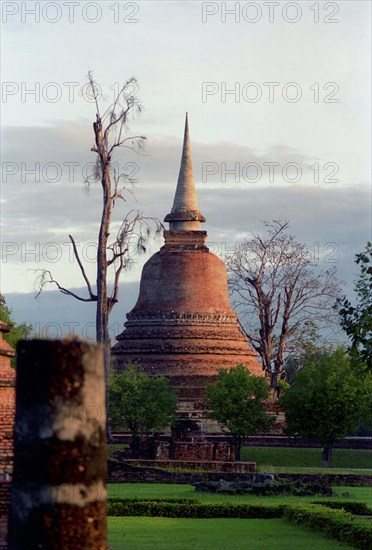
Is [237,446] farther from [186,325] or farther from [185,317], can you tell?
[185,317]

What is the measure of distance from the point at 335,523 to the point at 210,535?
1904mm

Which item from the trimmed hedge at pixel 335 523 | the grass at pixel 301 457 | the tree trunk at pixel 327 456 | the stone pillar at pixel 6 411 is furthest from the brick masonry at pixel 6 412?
the tree trunk at pixel 327 456

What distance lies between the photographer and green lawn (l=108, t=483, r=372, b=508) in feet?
92.8

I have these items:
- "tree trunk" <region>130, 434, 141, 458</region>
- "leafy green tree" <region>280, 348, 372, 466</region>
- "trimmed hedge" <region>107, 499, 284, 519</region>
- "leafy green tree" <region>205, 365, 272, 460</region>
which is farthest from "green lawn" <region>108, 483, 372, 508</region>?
"leafy green tree" <region>205, 365, 272, 460</region>

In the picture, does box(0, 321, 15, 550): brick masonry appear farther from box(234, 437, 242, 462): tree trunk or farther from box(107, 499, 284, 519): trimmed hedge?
box(234, 437, 242, 462): tree trunk

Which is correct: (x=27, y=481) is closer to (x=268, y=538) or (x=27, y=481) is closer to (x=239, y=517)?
(x=268, y=538)

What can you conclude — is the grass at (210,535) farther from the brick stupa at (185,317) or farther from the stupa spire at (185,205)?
the stupa spire at (185,205)

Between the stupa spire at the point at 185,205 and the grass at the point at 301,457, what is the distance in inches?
487

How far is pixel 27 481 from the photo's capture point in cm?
989

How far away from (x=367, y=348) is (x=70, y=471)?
10385mm

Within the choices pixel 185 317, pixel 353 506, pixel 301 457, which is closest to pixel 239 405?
pixel 301 457

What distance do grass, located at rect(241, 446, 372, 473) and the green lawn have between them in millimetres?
9636

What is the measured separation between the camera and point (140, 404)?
44.0 m

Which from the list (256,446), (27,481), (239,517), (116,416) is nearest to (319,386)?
(256,446)
